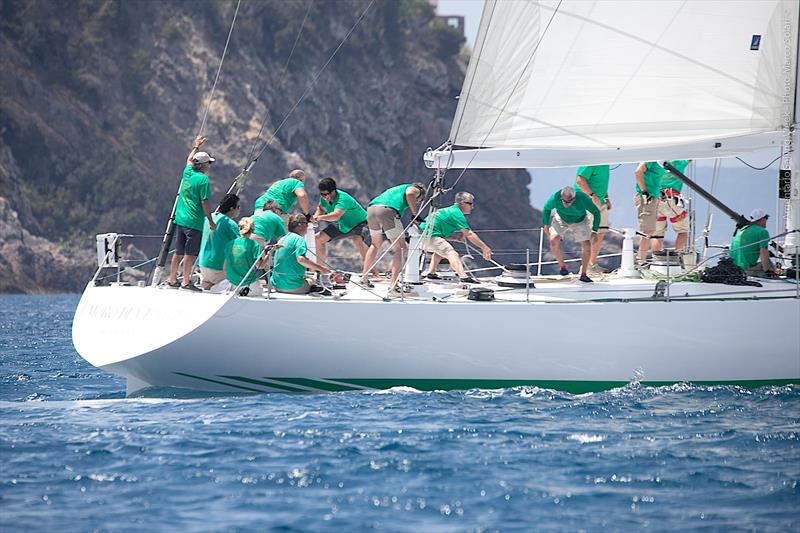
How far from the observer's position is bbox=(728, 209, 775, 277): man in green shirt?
30.7 ft

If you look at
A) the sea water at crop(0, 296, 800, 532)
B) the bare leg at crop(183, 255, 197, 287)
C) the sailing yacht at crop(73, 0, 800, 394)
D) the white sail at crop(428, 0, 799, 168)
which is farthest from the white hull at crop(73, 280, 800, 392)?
the white sail at crop(428, 0, 799, 168)

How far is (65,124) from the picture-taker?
4628 cm

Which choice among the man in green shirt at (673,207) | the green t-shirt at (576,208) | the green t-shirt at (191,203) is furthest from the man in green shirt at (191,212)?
the man in green shirt at (673,207)

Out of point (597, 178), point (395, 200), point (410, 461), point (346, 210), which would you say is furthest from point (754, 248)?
point (410, 461)

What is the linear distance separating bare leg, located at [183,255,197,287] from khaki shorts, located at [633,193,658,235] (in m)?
4.35

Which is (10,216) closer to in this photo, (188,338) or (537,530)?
(188,338)

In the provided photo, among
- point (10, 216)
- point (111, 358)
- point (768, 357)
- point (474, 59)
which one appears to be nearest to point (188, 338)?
point (111, 358)

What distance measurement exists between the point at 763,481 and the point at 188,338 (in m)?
4.40

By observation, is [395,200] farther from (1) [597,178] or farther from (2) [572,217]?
(1) [597,178]

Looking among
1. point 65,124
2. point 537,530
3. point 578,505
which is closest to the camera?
point 537,530

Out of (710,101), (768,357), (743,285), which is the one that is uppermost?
(710,101)

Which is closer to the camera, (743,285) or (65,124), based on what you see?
(743,285)

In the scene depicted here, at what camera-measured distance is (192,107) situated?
4900 centimetres

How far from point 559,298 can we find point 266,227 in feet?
8.35
